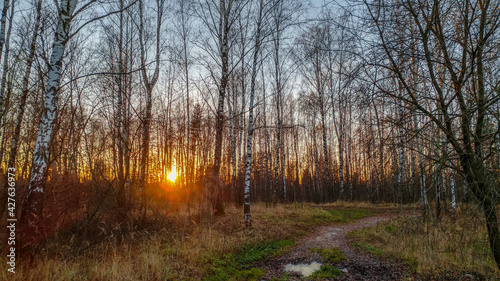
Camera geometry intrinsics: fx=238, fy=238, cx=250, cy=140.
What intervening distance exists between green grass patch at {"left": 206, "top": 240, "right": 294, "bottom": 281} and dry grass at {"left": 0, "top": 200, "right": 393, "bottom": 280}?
14cm

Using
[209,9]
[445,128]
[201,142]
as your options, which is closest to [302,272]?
[445,128]

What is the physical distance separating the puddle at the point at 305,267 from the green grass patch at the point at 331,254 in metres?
0.36

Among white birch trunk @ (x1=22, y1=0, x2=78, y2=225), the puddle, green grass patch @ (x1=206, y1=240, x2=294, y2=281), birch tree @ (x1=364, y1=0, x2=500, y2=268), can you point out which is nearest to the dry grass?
green grass patch @ (x1=206, y1=240, x2=294, y2=281)

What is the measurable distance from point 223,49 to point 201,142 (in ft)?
42.0

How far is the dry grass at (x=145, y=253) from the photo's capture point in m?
3.76

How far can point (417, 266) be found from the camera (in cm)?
488

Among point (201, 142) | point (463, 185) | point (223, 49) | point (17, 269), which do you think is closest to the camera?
point (463, 185)

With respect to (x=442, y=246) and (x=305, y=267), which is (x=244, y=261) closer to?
(x=305, y=267)

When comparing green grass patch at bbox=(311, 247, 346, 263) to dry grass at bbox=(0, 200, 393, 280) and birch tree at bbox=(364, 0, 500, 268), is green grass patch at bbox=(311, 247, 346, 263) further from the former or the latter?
birch tree at bbox=(364, 0, 500, 268)

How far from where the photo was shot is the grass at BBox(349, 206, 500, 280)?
2977 mm

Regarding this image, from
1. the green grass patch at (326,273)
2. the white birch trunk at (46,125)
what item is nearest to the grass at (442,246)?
the green grass patch at (326,273)

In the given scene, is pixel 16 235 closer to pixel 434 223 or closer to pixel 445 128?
pixel 434 223

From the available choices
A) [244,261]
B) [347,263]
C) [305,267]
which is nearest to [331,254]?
[347,263]

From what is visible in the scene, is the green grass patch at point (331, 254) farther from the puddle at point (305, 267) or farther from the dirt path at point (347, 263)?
the puddle at point (305, 267)
